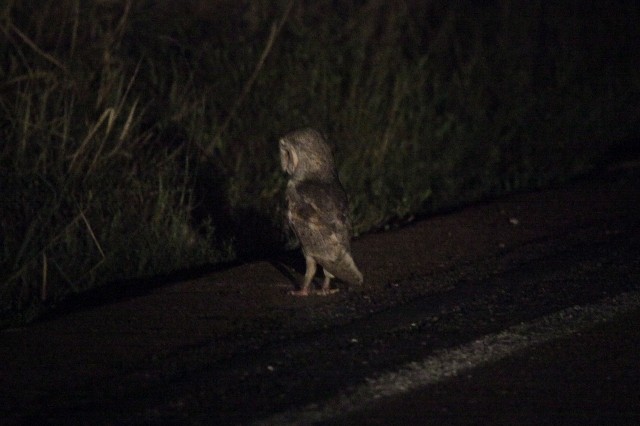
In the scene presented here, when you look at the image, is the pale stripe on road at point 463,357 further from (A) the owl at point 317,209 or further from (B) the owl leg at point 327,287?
(B) the owl leg at point 327,287

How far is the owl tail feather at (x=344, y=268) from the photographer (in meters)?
7.64

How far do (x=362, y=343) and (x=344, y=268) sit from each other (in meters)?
1.09

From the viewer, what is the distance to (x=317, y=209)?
7645mm

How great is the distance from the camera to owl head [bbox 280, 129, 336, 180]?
7.91m

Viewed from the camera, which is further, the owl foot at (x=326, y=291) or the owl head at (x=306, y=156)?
the owl head at (x=306, y=156)

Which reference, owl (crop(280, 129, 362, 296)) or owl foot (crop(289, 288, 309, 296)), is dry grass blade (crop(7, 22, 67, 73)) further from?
owl foot (crop(289, 288, 309, 296))

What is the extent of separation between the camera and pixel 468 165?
1316cm

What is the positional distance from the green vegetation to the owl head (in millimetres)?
1705

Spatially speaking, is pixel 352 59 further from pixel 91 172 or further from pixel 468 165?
pixel 91 172

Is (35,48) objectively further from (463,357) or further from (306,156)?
(463,357)

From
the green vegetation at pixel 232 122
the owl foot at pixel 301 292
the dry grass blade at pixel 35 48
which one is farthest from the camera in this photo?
the dry grass blade at pixel 35 48

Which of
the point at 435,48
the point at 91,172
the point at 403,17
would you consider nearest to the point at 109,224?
the point at 91,172

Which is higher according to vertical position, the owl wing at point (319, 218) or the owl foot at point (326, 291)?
the owl wing at point (319, 218)

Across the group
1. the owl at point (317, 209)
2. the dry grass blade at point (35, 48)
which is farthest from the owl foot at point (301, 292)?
the dry grass blade at point (35, 48)
